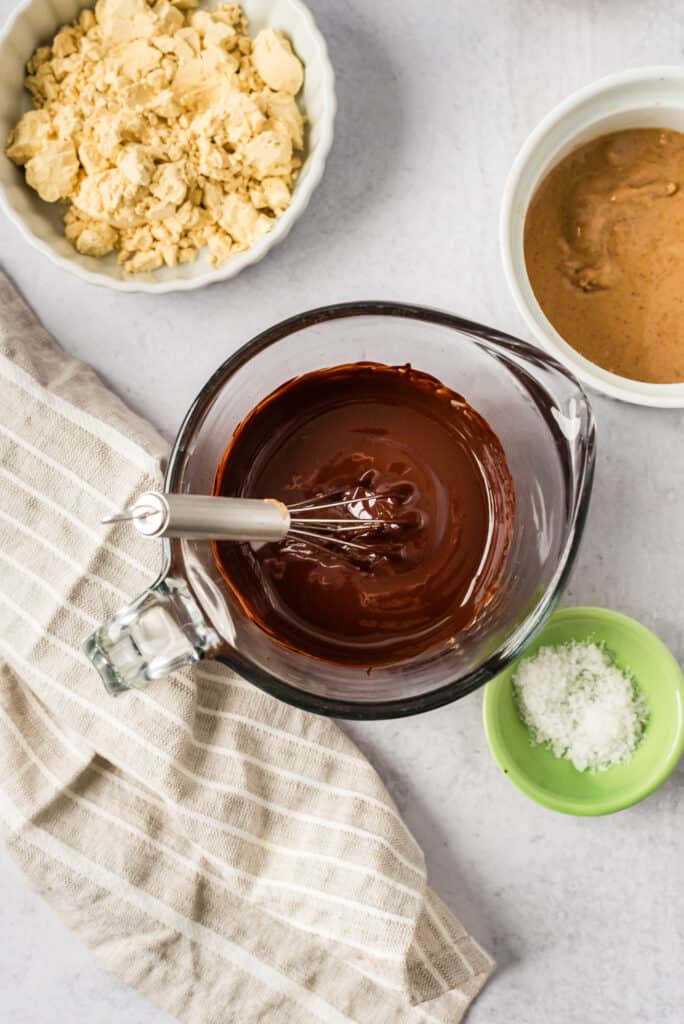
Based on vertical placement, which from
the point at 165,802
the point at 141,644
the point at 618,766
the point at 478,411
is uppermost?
the point at 141,644

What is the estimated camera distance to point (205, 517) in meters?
0.60

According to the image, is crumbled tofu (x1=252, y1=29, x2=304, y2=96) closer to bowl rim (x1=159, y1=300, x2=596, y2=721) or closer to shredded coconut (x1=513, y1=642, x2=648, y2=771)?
bowl rim (x1=159, y1=300, x2=596, y2=721)

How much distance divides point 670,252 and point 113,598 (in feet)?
1.89

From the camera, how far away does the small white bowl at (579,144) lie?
2.89 feet

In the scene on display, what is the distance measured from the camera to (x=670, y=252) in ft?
3.01

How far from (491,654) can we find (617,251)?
0.38 meters

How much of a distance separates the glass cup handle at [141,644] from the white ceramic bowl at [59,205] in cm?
37

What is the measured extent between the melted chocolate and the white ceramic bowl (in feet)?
0.62

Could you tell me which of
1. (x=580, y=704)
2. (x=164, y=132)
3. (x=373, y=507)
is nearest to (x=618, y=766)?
(x=580, y=704)

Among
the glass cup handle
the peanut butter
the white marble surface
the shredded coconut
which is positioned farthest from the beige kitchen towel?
the peanut butter

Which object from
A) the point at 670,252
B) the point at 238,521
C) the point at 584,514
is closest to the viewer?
the point at 238,521

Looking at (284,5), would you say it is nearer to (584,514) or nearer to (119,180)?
(119,180)

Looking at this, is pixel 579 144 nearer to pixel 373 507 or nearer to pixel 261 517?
pixel 373 507

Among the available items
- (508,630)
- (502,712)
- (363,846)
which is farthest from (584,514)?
(363,846)
